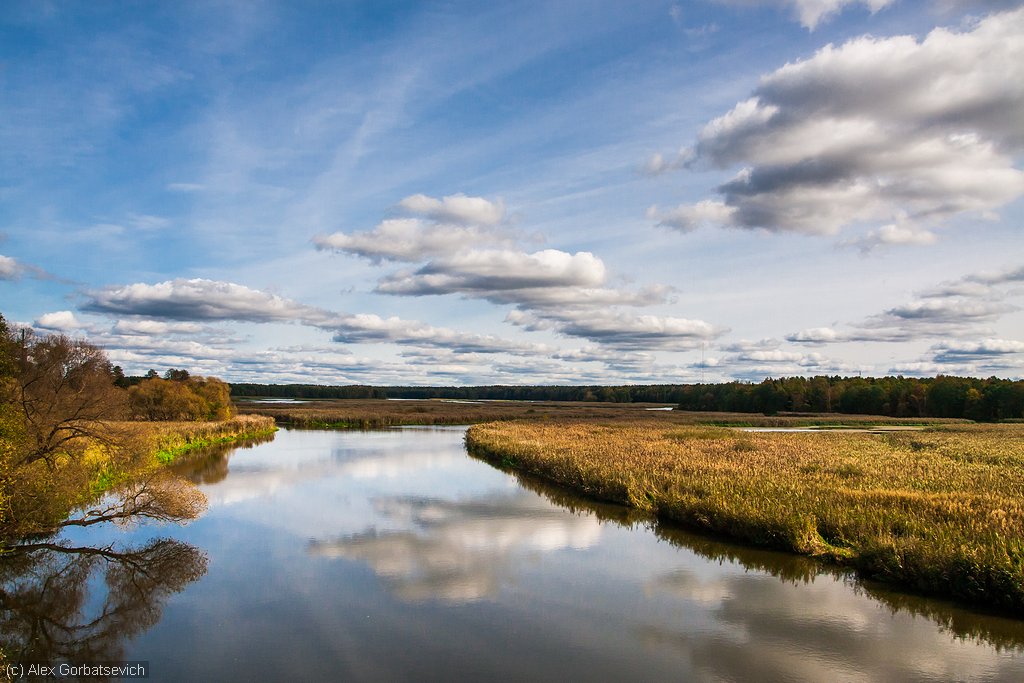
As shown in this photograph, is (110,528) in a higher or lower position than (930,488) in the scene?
lower

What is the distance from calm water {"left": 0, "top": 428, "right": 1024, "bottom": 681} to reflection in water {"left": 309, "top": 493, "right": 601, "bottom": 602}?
0.27ft

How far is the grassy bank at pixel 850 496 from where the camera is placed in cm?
1295

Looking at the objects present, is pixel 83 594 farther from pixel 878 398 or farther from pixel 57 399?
pixel 878 398

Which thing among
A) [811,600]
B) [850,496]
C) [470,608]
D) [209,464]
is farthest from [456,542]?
[209,464]

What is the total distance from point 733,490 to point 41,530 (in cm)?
1851

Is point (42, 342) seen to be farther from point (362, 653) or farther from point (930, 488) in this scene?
point (930, 488)

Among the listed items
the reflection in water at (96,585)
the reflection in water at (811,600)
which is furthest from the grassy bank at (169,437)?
the reflection in water at (811,600)

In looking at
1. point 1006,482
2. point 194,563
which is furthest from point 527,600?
point 1006,482

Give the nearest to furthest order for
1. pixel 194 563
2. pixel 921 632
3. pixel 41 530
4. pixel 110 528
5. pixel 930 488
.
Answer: pixel 921 632 < pixel 194 563 < pixel 41 530 < pixel 110 528 < pixel 930 488

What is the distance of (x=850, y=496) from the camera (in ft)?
62.5

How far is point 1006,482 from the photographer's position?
2158 centimetres

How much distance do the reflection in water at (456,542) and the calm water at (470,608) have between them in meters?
0.08

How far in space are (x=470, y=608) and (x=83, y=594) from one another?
742 cm

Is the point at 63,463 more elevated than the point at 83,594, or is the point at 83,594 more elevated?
the point at 63,463
